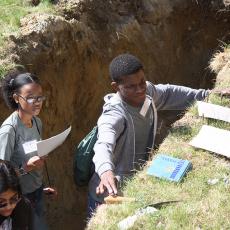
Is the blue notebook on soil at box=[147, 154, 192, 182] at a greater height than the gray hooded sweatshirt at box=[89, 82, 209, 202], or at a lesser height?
lesser

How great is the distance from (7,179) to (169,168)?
3.96ft

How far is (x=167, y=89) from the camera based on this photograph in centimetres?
411

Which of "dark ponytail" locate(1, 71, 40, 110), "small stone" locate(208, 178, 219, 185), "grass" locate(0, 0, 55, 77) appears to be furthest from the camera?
"grass" locate(0, 0, 55, 77)

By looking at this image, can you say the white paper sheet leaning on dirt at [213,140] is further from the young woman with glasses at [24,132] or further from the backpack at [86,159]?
the young woman with glasses at [24,132]

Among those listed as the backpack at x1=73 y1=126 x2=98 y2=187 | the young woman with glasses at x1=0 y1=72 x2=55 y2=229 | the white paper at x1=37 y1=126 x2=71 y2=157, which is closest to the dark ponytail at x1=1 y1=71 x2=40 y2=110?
the young woman with glasses at x1=0 y1=72 x2=55 y2=229

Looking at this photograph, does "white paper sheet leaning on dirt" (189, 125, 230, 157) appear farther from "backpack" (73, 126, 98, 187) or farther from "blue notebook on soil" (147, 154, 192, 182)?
"backpack" (73, 126, 98, 187)

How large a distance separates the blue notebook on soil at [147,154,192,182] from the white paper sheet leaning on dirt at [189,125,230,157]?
0.25 m

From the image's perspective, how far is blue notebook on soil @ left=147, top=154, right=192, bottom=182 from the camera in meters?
3.44

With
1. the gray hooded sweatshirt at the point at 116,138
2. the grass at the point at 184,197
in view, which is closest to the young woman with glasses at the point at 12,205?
the grass at the point at 184,197

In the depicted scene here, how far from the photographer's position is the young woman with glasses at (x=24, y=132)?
3.78 metres

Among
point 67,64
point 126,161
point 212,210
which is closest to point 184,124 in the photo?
point 126,161

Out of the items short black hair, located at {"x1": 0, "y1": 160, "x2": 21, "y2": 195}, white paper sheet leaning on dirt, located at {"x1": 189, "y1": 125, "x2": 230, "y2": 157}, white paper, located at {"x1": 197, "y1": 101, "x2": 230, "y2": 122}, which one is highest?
short black hair, located at {"x1": 0, "y1": 160, "x2": 21, "y2": 195}

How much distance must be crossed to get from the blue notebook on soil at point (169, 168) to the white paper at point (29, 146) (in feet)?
3.28

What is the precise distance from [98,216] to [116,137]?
676mm
